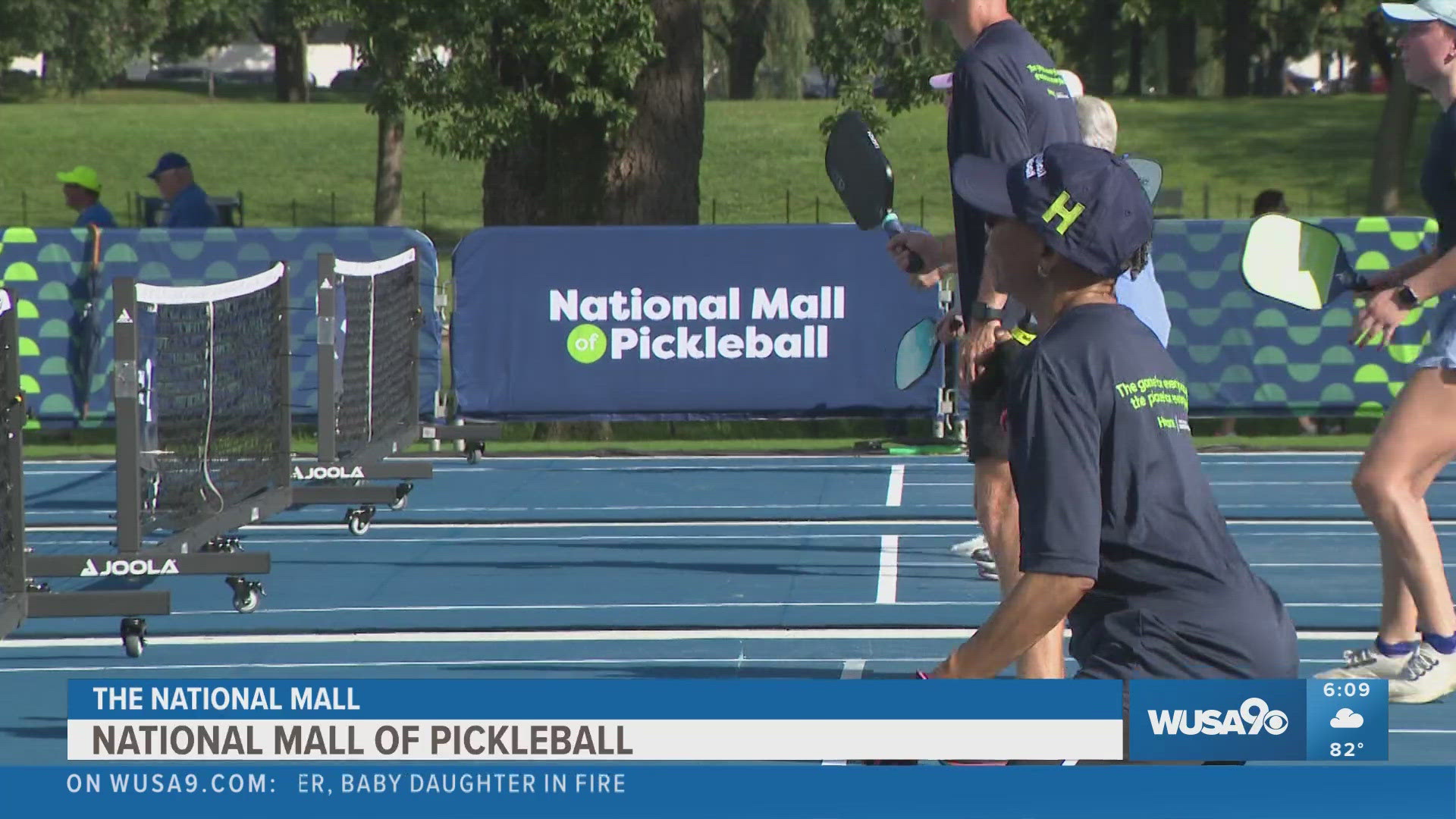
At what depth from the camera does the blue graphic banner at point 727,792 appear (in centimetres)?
301

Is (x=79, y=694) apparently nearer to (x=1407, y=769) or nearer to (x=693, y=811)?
(x=693, y=811)

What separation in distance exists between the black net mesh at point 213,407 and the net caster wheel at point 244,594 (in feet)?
1.69

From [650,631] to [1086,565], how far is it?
5.01 m

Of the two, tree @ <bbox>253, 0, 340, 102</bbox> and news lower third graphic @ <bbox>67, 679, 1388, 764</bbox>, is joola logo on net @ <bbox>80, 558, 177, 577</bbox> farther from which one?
tree @ <bbox>253, 0, 340, 102</bbox>

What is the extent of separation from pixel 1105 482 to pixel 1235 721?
0.52 metres

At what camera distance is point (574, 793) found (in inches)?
124

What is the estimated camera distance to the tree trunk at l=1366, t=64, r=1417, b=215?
39.0m

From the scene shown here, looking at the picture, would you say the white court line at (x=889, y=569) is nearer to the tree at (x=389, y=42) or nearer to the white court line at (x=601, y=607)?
the white court line at (x=601, y=607)

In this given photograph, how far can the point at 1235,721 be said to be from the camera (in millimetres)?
3172

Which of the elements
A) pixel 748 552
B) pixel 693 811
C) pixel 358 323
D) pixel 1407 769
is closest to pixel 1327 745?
pixel 1407 769

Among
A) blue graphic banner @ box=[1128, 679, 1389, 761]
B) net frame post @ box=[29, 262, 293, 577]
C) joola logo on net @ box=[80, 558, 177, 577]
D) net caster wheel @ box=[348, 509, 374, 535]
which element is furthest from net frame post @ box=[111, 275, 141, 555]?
blue graphic banner @ box=[1128, 679, 1389, 761]

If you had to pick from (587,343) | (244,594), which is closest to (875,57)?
(587,343)

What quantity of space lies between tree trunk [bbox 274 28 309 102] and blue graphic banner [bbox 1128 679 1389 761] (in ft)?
257

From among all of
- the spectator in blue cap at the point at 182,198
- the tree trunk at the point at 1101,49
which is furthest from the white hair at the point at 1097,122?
the tree trunk at the point at 1101,49
